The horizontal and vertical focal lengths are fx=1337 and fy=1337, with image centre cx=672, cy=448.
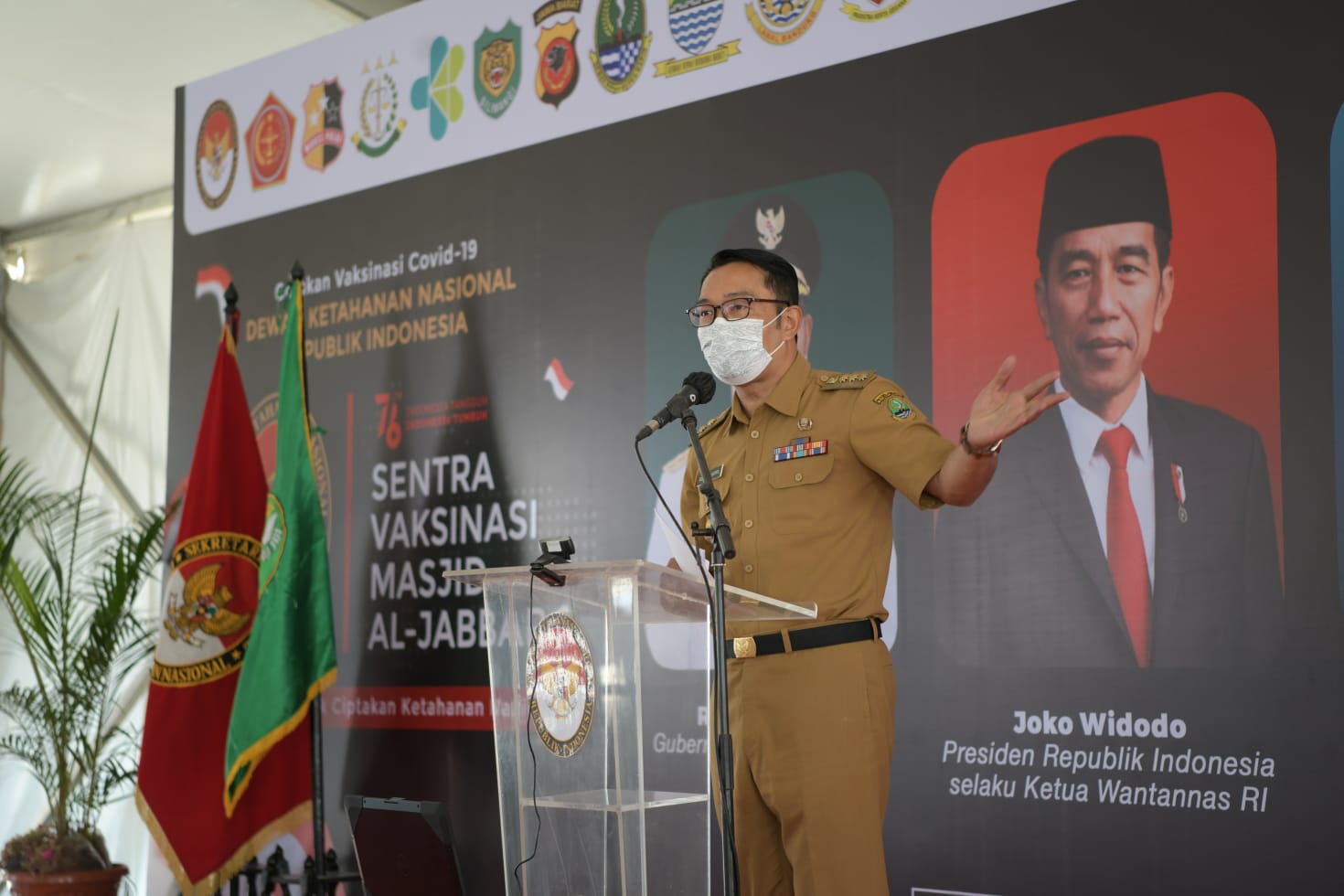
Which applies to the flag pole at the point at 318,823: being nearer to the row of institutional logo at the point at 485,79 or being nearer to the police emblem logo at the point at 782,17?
the row of institutional logo at the point at 485,79

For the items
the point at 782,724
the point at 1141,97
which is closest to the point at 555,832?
the point at 782,724

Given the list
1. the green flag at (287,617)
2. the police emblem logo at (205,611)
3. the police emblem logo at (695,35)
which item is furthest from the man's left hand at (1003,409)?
the police emblem logo at (205,611)

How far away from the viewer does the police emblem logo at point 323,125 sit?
Answer: 5.20 metres

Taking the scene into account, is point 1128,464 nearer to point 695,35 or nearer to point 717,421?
point 717,421

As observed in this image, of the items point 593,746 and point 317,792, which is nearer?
point 593,746

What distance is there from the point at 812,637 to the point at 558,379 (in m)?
2.18

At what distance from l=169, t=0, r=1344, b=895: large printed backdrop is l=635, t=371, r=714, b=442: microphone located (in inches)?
57.9

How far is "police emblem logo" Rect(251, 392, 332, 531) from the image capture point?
5.05 meters

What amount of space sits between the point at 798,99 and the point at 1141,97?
3.40 feet

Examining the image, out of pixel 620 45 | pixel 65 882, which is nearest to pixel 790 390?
pixel 620 45

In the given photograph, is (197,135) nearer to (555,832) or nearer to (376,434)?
(376,434)

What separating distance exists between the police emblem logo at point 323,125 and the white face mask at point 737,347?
3.00 m

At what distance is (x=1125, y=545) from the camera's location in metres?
3.32

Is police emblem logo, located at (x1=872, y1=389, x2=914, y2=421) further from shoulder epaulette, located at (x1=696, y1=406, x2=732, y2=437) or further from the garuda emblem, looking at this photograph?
the garuda emblem
